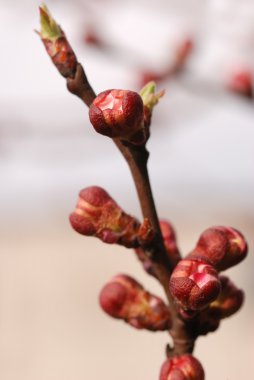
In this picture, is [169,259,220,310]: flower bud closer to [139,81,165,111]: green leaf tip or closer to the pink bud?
[139,81,165,111]: green leaf tip

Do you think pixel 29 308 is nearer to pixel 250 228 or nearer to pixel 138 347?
pixel 138 347

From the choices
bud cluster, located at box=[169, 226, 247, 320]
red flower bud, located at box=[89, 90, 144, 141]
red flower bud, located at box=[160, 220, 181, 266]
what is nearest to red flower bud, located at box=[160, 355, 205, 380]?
bud cluster, located at box=[169, 226, 247, 320]

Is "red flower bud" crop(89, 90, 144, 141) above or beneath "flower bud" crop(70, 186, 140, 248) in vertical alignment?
above

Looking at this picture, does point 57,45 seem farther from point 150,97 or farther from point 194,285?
point 194,285

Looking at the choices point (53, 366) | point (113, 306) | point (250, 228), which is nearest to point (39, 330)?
point (53, 366)

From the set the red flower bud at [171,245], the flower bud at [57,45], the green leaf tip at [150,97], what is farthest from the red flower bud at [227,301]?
the flower bud at [57,45]
